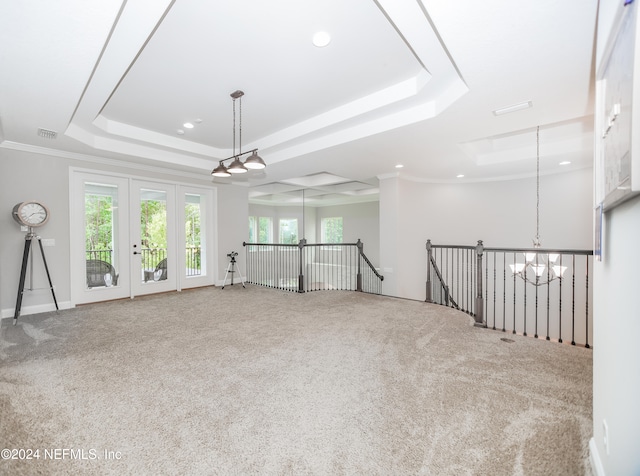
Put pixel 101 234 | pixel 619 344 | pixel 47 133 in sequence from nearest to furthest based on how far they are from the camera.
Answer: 1. pixel 619 344
2. pixel 47 133
3. pixel 101 234

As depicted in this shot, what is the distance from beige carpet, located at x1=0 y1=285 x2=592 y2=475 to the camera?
5.33 ft

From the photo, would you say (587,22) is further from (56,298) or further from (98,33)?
(56,298)

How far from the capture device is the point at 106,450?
168 centimetres

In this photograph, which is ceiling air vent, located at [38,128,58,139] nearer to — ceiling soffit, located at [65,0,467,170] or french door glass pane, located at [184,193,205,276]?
ceiling soffit, located at [65,0,467,170]

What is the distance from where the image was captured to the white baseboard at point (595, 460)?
1422mm

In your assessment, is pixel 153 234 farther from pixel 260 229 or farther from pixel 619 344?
pixel 619 344

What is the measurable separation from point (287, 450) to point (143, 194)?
5.74 m

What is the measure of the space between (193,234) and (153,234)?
34.0 inches

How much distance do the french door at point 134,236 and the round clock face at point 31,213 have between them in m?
0.46

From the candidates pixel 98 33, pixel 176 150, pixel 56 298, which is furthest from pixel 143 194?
pixel 98 33

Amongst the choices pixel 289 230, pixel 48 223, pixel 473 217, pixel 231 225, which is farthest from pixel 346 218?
pixel 48 223

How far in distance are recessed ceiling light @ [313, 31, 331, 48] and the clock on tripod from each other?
4.76m

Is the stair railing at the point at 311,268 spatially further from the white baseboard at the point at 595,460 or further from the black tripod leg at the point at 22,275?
the white baseboard at the point at 595,460

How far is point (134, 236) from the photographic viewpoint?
5621mm
